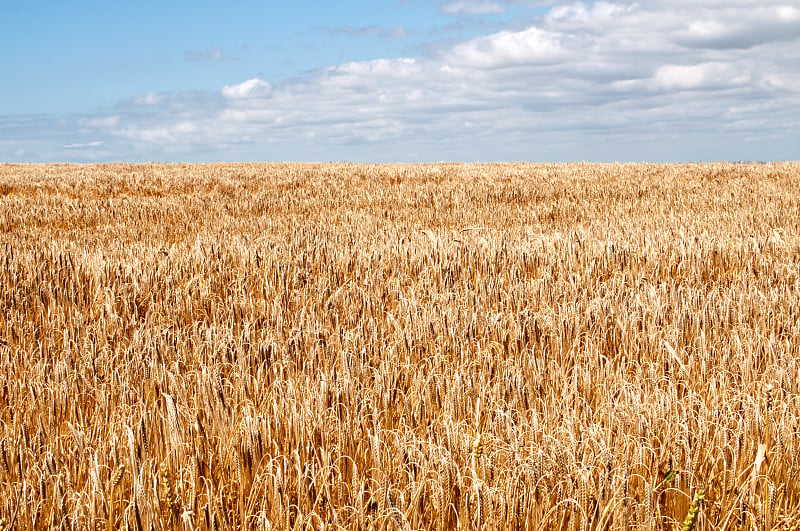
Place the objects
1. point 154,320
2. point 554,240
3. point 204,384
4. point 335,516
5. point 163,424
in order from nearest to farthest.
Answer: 1. point 335,516
2. point 163,424
3. point 204,384
4. point 154,320
5. point 554,240

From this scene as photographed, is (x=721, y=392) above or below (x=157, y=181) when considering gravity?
below

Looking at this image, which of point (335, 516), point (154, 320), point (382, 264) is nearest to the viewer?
point (335, 516)

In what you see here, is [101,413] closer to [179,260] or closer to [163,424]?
[163,424]

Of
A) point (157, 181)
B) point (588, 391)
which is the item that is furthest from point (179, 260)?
point (157, 181)

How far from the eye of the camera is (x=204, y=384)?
8.86ft

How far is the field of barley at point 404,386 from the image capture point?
6.08ft

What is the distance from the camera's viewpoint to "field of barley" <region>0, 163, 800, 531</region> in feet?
6.08

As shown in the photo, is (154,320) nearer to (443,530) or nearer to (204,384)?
(204,384)

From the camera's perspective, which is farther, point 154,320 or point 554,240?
point 554,240

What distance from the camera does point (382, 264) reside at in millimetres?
5570

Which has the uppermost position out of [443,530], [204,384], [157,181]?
[157,181]

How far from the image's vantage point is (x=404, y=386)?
3006 mm

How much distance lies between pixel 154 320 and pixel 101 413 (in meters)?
1.57

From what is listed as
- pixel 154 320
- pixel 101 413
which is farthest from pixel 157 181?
pixel 101 413
